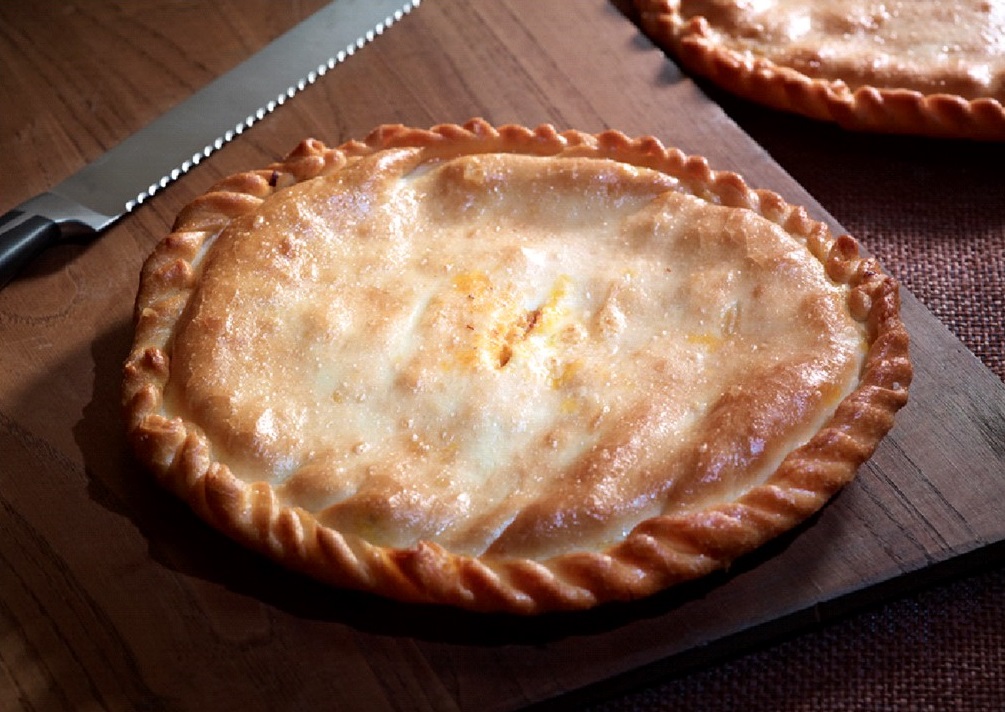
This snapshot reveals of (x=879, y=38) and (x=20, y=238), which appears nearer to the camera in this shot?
(x=20, y=238)

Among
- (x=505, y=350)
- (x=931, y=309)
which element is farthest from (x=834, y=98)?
(x=505, y=350)

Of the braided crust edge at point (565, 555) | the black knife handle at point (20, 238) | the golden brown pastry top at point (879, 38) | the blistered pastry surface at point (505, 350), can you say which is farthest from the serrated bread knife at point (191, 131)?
the golden brown pastry top at point (879, 38)

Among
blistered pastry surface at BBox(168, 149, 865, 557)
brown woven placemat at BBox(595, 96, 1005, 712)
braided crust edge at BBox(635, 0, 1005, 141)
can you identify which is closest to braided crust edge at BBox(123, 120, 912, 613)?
blistered pastry surface at BBox(168, 149, 865, 557)

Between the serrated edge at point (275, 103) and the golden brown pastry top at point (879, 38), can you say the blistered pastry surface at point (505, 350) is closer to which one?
the serrated edge at point (275, 103)

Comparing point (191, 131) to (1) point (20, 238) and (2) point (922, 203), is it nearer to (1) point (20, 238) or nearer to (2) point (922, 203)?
(1) point (20, 238)

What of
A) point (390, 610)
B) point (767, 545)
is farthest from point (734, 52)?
point (390, 610)

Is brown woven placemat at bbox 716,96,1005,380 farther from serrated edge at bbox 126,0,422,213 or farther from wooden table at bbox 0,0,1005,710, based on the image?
serrated edge at bbox 126,0,422,213

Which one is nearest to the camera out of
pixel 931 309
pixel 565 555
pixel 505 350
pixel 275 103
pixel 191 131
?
pixel 565 555

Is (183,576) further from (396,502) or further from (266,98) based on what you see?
(266,98)
